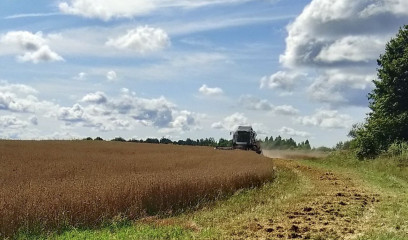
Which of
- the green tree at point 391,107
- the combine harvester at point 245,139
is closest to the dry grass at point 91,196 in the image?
the green tree at point 391,107

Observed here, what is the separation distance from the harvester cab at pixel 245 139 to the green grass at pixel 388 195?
Result: 12415 mm

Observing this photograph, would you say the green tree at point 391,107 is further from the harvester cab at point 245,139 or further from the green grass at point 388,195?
the harvester cab at point 245,139

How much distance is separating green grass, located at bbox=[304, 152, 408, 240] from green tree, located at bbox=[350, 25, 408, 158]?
9.68 feet

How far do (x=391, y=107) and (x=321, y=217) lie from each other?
30.7m

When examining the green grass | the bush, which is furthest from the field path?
the bush

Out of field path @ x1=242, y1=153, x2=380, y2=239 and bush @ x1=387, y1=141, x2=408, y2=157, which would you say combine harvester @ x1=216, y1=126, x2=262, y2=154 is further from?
field path @ x1=242, y1=153, x2=380, y2=239

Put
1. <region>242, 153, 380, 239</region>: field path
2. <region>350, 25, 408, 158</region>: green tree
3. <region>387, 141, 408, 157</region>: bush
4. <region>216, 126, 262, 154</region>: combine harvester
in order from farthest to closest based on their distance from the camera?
1. <region>216, 126, 262, 154</region>: combine harvester
2. <region>350, 25, 408, 158</region>: green tree
3. <region>387, 141, 408, 157</region>: bush
4. <region>242, 153, 380, 239</region>: field path

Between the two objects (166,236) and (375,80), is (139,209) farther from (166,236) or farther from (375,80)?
(375,80)

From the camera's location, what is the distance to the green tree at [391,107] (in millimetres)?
39906

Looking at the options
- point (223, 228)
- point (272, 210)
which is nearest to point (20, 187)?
point (223, 228)

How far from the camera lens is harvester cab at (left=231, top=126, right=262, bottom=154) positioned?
166 feet

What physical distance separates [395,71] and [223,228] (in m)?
33.9

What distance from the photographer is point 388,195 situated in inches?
723

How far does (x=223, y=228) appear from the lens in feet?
38.6
